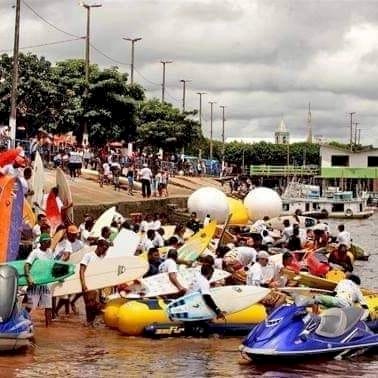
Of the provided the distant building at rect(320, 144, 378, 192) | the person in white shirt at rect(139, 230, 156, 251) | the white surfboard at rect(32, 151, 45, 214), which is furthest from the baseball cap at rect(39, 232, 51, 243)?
the distant building at rect(320, 144, 378, 192)

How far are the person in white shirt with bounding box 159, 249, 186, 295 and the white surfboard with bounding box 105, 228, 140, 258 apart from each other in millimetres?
1172

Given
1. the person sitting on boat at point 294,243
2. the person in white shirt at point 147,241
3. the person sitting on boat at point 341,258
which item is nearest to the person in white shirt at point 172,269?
the person in white shirt at point 147,241

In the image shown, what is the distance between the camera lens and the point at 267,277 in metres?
16.5

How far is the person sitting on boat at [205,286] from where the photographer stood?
14625 millimetres

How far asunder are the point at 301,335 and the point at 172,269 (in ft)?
10.4

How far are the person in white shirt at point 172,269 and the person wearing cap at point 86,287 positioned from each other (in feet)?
3.34

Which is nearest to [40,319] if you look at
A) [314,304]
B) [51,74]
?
[314,304]

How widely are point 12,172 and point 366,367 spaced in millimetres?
9223

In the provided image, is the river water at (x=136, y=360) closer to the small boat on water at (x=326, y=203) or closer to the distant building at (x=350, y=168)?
the small boat on water at (x=326, y=203)

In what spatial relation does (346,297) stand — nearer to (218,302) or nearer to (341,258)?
(218,302)

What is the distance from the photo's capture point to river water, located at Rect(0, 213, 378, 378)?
12.2 meters

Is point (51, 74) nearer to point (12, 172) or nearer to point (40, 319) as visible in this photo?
point (12, 172)

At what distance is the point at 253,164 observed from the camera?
112m

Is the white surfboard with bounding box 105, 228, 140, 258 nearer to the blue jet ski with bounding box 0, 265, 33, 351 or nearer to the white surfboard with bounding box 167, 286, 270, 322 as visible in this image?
the white surfboard with bounding box 167, 286, 270, 322
